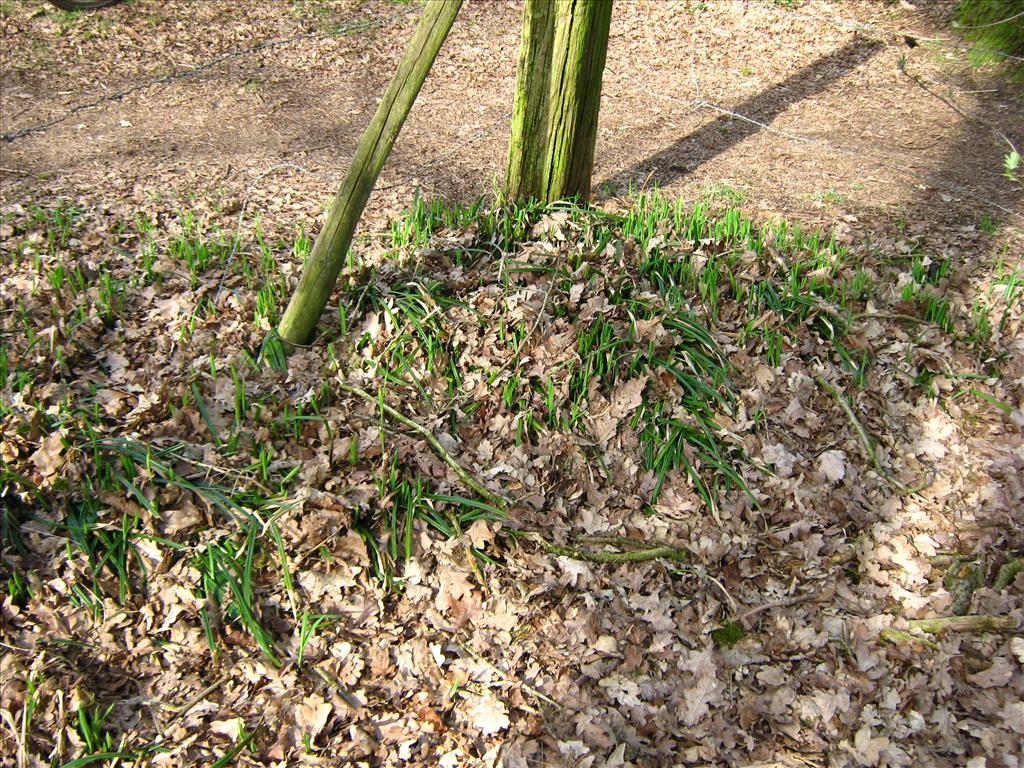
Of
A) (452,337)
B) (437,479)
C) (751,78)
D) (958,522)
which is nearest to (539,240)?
(452,337)

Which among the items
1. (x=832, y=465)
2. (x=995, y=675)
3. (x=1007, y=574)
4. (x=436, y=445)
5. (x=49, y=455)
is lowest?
(x=995, y=675)

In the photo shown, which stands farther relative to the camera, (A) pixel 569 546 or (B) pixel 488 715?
(A) pixel 569 546

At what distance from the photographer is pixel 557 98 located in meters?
4.22

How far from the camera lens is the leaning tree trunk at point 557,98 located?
404 centimetres

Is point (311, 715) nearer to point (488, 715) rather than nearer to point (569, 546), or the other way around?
point (488, 715)

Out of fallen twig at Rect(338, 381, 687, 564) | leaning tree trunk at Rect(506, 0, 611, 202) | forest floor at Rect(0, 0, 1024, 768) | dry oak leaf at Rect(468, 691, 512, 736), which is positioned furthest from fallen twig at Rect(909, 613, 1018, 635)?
leaning tree trunk at Rect(506, 0, 611, 202)

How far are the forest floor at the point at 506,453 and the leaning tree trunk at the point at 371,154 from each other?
323 millimetres

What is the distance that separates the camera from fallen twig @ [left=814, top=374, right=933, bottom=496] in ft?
12.4

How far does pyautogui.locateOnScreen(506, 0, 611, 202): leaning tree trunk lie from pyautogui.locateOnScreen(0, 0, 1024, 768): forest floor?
0.23m

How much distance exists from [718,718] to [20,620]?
8.64 feet

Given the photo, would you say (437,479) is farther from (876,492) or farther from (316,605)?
(876,492)

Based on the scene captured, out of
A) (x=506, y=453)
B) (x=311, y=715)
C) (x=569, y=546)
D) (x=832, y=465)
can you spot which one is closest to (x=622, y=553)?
(x=569, y=546)

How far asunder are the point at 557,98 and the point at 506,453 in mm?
2040

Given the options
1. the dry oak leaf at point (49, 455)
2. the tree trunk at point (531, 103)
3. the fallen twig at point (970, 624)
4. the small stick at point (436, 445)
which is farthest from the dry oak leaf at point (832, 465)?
the dry oak leaf at point (49, 455)
